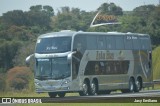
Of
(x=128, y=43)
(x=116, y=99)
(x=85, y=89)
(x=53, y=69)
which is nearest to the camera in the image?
(x=116, y=99)

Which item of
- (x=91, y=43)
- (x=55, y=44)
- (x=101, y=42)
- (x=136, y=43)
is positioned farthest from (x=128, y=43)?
(x=55, y=44)

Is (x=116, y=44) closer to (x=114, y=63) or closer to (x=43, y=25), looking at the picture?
(x=114, y=63)

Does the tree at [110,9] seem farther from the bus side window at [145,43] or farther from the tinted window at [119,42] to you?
the bus side window at [145,43]

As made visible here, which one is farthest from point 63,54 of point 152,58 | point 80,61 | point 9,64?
point 152,58

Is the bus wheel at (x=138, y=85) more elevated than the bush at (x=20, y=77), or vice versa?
the bush at (x=20, y=77)

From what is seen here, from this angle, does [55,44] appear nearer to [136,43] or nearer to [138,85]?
[136,43]

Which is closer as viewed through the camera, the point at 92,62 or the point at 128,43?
the point at 92,62

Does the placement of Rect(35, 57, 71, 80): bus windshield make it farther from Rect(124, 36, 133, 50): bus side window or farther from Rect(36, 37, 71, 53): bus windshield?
Rect(124, 36, 133, 50): bus side window

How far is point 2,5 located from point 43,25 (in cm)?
74

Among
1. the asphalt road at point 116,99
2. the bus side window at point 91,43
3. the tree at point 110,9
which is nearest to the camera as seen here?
the asphalt road at point 116,99

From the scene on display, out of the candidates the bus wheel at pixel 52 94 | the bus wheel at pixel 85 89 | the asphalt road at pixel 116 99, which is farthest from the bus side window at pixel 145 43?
the bus wheel at pixel 52 94

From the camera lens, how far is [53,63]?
30.5 ft

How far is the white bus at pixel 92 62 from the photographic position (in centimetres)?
923

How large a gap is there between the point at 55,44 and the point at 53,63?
0.32m
